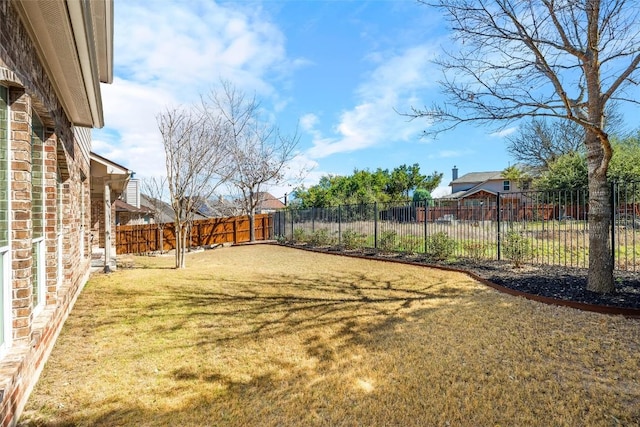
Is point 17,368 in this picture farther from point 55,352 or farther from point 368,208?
point 368,208

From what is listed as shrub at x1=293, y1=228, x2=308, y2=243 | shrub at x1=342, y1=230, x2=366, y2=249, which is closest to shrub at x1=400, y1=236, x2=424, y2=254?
shrub at x1=342, y1=230, x2=366, y2=249

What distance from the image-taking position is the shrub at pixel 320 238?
14933 millimetres

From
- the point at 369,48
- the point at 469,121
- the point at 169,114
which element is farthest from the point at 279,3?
the point at 169,114

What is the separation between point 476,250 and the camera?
942 cm

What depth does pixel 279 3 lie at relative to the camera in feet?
23.5

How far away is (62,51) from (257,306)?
390 centimetres

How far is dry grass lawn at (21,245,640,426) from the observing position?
2.48 metres

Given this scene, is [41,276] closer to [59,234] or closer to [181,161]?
[59,234]

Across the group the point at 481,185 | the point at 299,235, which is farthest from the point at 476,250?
the point at 481,185

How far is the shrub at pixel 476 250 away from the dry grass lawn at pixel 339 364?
3.90m

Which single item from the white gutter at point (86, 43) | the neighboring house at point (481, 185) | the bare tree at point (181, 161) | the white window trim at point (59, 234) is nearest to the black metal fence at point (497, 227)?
the bare tree at point (181, 161)

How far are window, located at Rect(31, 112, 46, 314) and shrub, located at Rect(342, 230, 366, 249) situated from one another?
1024 cm

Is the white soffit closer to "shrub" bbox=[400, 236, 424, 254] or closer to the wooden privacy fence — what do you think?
"shrub" bbox=[400, 236, 424, 254]

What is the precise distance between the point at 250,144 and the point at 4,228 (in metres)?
19.3
